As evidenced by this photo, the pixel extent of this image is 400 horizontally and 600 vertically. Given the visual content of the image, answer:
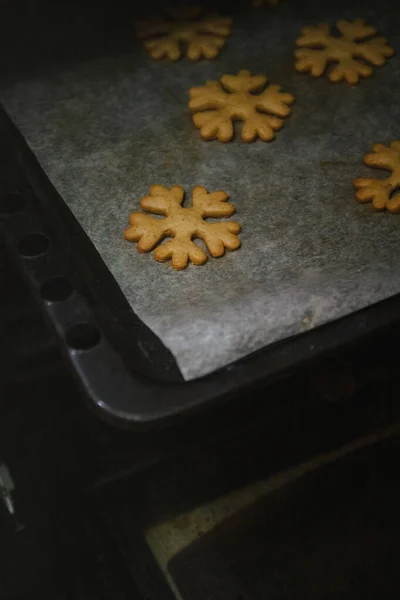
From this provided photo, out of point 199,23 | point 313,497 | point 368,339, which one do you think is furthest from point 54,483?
point 199,23

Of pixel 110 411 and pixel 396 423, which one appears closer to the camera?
pixel 110 411

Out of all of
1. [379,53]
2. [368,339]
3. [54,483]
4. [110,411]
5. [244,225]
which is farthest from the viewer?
[379,53]

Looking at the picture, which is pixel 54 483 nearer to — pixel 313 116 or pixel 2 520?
pixel 2 520

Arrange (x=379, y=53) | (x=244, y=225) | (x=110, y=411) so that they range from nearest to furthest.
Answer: (x=110, y=411), (x=244, y=225), (x=379, y=53)

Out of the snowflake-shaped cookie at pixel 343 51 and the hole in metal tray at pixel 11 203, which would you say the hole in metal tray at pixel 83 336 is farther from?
the snowflake-shaped cookie at pixel 343 51

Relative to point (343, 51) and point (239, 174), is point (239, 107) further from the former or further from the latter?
point (343, 51)

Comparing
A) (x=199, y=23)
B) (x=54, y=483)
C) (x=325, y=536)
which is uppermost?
(x=199, y=23)

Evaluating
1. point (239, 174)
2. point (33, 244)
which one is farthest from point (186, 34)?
point (33, 244)

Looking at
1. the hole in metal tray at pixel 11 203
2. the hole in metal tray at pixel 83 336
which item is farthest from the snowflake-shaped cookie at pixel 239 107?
the hole in metal tray at pixel 83 336

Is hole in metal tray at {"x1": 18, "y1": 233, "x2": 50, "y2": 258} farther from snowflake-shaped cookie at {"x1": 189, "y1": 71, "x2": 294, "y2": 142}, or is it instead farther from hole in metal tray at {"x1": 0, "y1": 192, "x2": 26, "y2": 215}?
snowflake-shaped cookie at {"x1": 189, "y1": 71, "x2": 294, "y2": 142}
